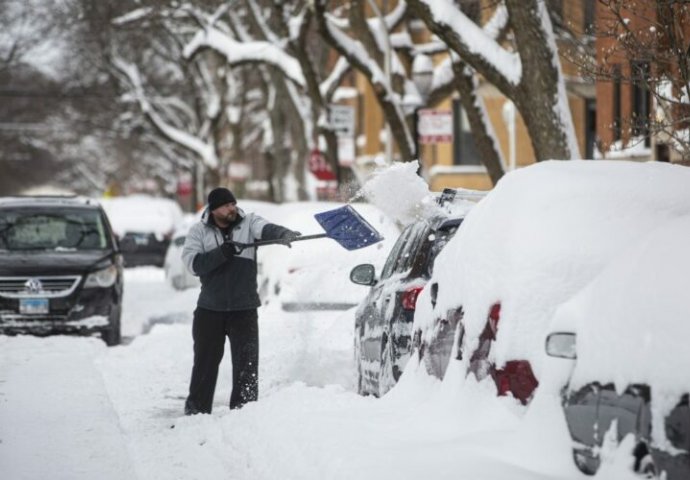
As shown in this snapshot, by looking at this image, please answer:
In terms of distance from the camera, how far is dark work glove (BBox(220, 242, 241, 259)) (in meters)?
10.6

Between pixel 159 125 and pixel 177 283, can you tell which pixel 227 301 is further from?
pixel 159 125

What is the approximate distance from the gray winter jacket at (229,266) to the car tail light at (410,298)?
1.51 metres

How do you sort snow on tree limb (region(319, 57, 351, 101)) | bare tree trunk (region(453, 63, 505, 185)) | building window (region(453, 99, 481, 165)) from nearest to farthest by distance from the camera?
bare tree trunk (region(453, 63, 505, 185))
snow on tree limb (region(319, 57, 351, 101))
building window (region(453, 99, 481, 165))

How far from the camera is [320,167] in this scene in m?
34.2

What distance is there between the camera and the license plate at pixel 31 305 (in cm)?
1681

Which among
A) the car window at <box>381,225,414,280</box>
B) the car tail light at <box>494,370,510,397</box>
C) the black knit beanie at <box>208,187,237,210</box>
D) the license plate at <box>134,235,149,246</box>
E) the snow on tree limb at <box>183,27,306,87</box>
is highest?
the snow on tree limb at <box>183,27,306,87</box>

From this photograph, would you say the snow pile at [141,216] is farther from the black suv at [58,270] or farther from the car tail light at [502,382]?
the car tail light at [502,382]

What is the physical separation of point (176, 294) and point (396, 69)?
5.79m

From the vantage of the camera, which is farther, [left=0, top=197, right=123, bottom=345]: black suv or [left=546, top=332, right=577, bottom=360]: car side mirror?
[left=0, top=197, right=123, bottom=345]: black suv

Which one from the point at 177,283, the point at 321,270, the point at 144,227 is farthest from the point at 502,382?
the point at 144,227

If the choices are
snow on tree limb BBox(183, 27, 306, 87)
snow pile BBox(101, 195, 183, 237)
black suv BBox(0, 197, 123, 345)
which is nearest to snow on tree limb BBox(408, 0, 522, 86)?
black suv BBox(0, 197, 123, 345)

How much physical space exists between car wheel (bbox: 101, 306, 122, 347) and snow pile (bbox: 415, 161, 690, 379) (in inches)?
394

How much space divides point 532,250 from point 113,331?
11.3 metres

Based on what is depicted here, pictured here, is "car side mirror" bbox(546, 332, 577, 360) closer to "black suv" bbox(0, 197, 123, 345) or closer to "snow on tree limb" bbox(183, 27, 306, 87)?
"black suv" bbox(0, 197, 123, 345)
